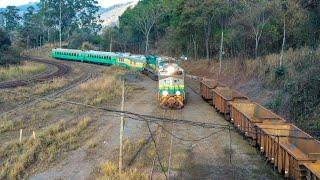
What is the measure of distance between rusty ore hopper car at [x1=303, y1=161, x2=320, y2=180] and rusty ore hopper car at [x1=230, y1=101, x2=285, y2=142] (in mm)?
5935

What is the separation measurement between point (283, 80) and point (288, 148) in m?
18.3

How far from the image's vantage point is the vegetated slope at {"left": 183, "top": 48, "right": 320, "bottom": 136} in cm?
2542

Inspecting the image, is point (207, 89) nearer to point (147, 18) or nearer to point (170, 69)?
point (170, 69)

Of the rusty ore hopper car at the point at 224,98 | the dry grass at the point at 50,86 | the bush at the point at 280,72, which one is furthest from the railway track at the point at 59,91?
the bush at the point at 280,72

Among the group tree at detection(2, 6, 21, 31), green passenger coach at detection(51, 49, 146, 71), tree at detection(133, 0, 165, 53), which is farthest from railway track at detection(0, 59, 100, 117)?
tree at detection(2, 6, 21, 31)

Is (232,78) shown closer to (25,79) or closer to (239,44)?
(239,44)

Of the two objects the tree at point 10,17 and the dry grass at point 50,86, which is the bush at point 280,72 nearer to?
the dry grass at point 50,86

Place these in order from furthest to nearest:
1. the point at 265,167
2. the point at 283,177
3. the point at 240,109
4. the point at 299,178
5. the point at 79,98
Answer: the point at 79,98
the point at 240,109
the point at 265,167
the point at 283,177
the point at 299,178

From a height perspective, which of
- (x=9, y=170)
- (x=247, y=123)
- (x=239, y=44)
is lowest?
(x=9, y=170)

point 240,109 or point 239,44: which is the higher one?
point 239,44

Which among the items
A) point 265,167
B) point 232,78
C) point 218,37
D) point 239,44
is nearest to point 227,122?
point 265,167

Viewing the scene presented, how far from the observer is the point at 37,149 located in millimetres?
21703

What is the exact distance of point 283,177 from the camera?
18.0 metres

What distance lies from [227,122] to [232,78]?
18294 mm
